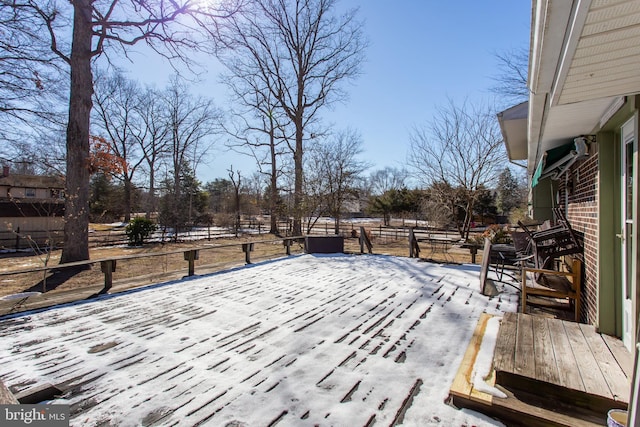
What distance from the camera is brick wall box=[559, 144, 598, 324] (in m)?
2.94

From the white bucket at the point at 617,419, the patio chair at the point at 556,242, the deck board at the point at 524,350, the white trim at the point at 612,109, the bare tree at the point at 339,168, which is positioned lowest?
the deck board at the point at 524,350

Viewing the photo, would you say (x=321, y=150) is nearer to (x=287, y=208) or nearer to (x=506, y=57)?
(x=287, y=208)

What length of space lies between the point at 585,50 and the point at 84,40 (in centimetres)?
1180

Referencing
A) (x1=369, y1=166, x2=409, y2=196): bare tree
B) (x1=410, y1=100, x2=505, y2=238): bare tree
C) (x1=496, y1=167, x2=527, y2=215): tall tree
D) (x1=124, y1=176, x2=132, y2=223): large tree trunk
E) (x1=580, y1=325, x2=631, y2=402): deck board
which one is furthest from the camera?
(x1=369, y1=166, x2=409, y2=196): bare tree

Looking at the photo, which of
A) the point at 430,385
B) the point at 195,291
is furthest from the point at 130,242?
the point at 430,385

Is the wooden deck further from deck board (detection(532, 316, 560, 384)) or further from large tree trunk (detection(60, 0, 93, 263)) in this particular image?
large tree trunk (detection(60, 0, 93, 263))

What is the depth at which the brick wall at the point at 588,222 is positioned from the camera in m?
2.94

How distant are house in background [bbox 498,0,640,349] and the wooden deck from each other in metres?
0.32

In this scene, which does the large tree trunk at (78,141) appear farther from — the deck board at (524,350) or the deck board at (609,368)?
the deck board at (609,368)

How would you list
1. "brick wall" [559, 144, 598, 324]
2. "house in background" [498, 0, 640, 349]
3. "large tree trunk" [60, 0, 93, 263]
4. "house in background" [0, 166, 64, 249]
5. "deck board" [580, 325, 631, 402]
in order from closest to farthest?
"house in background" [498, 0, 640, 349] < "deck board" [580, 325, 631, 402] < "brick wall" [559, 144, 598, 324] < "large tree trunk" [60, 0, 93, 263] < "house in background" [0, 166, 64, 249]

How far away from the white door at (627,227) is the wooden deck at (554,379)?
0.22m

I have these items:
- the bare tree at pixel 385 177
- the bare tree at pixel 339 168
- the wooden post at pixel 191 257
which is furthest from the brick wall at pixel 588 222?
the bare tree at pixel 385 177

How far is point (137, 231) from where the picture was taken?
14.8 m

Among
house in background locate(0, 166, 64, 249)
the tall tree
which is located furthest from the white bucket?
the tall tree
